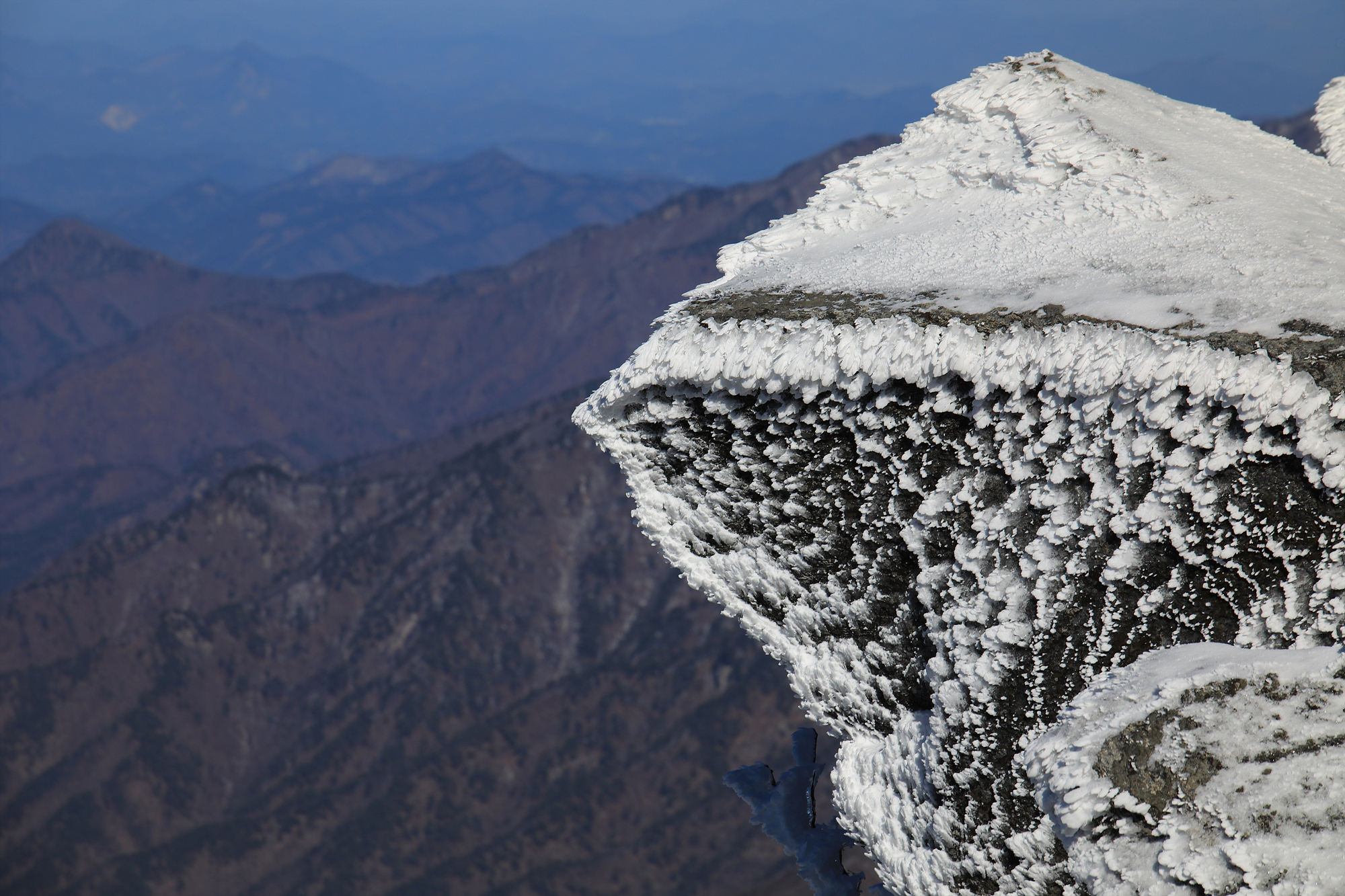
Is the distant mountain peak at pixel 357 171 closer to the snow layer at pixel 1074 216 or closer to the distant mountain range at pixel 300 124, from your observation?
the distant mountain range at pixel 300 124

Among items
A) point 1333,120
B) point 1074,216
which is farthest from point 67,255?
point 1074,216

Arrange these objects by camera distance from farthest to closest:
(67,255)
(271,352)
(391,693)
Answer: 1. (67,255)
2. (271,352)
3. (391,693)

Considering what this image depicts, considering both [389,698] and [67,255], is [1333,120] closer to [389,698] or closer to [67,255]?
[389,698]

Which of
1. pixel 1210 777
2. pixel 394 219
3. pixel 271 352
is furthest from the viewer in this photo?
pixel 394 219

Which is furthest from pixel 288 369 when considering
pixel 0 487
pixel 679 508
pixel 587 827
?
pixel 679 508

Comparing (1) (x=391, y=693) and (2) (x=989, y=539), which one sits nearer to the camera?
(2) (x=989, y=539)

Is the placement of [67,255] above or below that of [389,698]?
above
